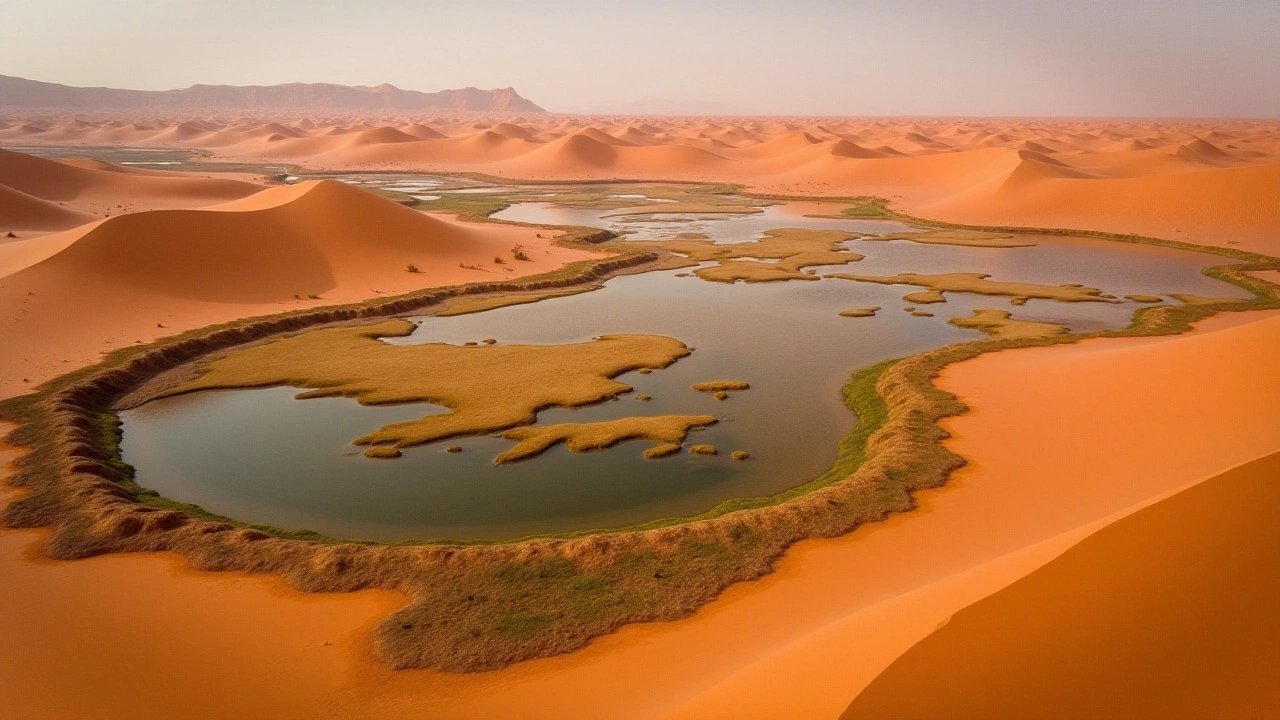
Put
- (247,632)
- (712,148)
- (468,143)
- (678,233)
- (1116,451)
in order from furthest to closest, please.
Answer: (712,148) < (468,143) < (678,233) < (1116,451) < (247,632)

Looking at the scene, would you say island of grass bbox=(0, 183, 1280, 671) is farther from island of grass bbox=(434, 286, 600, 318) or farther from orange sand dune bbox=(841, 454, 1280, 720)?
island of grass bbox=(434, 286, 600, 318)

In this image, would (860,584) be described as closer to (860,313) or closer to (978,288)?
(860,313)

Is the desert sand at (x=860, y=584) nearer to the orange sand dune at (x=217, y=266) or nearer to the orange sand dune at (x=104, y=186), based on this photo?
the orange sand dune at (x=217, y=266)

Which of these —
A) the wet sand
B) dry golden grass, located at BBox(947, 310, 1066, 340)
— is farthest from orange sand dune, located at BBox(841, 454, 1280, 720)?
dry golden grass, located at BBox(947, 310, 1066, 340)

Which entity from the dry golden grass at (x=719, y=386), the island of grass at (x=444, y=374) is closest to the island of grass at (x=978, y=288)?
the dry golden grass at (x=719, y=386)

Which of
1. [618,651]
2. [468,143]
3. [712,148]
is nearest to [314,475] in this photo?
[618,651]

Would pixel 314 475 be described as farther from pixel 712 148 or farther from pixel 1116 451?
pixel 712 148
